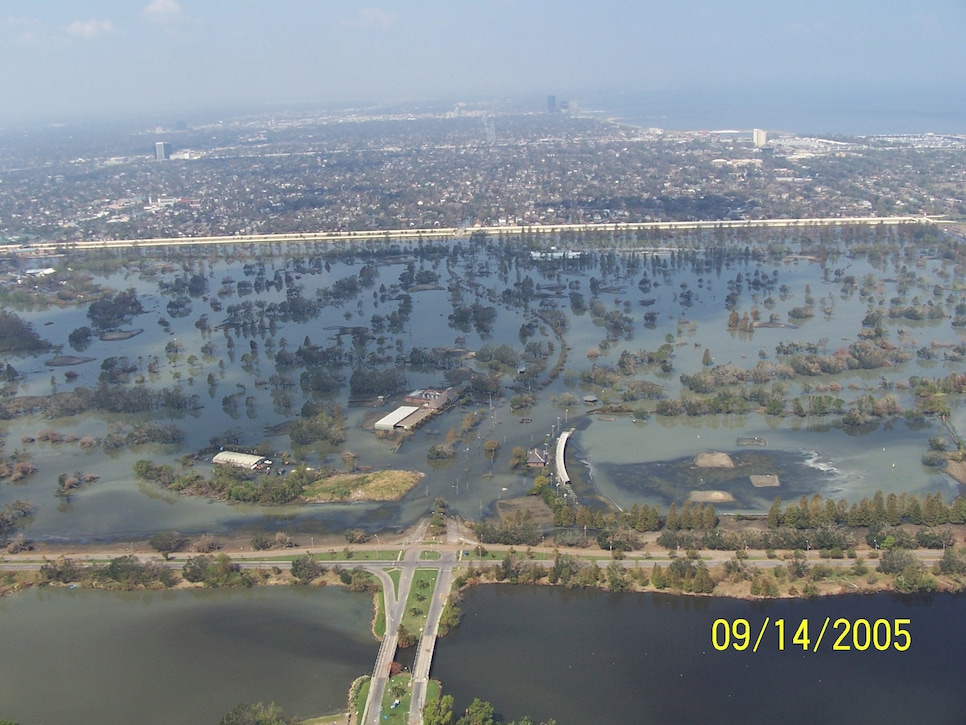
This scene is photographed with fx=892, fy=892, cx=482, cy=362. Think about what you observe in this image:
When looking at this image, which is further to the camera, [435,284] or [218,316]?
[435,284]

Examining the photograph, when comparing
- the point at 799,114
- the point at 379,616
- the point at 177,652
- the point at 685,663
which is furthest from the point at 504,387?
the point at 799,114

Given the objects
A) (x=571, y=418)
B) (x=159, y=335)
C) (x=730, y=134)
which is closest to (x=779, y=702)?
(x=571, y=418)

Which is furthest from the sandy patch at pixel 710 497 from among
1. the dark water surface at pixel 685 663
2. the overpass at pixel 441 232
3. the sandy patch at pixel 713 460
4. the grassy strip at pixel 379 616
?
the overpass at pixel 441 232

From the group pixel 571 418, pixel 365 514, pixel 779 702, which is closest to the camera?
pixel 779 702

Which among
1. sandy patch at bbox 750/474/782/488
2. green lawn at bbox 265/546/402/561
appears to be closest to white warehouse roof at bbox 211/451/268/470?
green lawn at bbox 265/546/402/561

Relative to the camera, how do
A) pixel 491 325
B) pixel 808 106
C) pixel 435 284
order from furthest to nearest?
pixel 808 106 → pixel 435 284 → pixel 491 325

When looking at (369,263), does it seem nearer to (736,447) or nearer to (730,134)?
(736,447)

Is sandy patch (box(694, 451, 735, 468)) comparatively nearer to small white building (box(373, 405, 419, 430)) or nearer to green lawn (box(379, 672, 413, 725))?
small white building (box(373, 405, 419, 430))
